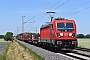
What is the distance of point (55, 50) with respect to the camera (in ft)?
104

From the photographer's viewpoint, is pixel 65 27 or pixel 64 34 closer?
pixel 64 34

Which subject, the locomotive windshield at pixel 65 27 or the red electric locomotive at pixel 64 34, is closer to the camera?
the red electric locomotive at pixel 64 34

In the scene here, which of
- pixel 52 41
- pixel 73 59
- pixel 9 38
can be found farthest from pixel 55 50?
pixel 9 38

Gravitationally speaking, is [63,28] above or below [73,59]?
above

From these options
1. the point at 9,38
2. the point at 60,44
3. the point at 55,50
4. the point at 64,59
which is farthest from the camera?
the point at 9,38

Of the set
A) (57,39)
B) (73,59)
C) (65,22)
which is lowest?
(73,59)

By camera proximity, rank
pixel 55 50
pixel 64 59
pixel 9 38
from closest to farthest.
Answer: pixel 64 59, pixel 55 50, pixel 9 38

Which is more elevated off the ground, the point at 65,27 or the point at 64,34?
the point at 65,27

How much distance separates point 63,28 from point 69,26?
0.72 meters

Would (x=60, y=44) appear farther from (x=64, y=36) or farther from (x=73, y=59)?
(x=73, y=59)

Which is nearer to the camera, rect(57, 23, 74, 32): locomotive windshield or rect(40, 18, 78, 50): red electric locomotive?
rect(40, 18, 78, 50): red electric locomotive

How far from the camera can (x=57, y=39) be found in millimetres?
28203

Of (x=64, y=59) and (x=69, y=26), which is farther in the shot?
(x=69, y=26)

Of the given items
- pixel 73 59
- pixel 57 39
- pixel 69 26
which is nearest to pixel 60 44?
pixel 57 39
